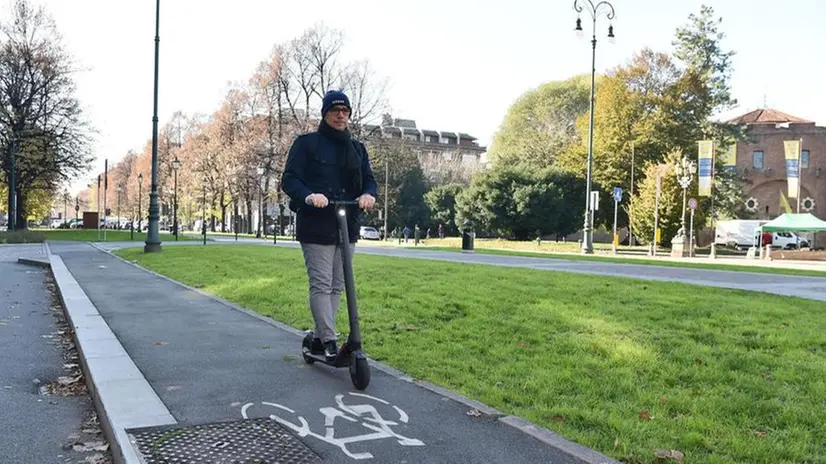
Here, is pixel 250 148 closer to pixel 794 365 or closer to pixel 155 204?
pixel 155 204

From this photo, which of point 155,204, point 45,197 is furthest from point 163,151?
point 155,204

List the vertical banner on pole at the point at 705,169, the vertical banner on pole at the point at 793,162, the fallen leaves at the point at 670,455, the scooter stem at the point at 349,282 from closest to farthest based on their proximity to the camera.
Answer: the fallen leaves at the point at 670,455 < the scooter stem at the point at 349,282 < the vertical banner on pole at the point at 705,169 < the vertical banner on pole at the point at 793,162

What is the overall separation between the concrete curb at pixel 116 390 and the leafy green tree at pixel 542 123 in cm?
5570

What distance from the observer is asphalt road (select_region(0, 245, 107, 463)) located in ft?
12.0

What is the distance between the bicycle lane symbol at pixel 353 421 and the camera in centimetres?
353

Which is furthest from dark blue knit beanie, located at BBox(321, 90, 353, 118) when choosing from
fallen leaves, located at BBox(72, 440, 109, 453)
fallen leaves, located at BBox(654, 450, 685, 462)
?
fallen leaves, located at BBox(654, 450, 685, 462)

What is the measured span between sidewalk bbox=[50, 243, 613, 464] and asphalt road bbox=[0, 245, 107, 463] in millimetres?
288

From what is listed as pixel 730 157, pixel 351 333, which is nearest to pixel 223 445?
pixel 351 333

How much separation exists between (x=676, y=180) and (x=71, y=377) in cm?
4122

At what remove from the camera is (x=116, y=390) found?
14.3 ft

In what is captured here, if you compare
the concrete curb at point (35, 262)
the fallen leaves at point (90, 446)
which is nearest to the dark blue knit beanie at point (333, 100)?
the fallen leaves at point (90, 446)

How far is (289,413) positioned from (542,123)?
224 ft

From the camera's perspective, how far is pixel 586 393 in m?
4.39

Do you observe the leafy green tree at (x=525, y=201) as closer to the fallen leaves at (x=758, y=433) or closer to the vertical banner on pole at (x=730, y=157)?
the vertical banner on pole at (x=730, y=157)
